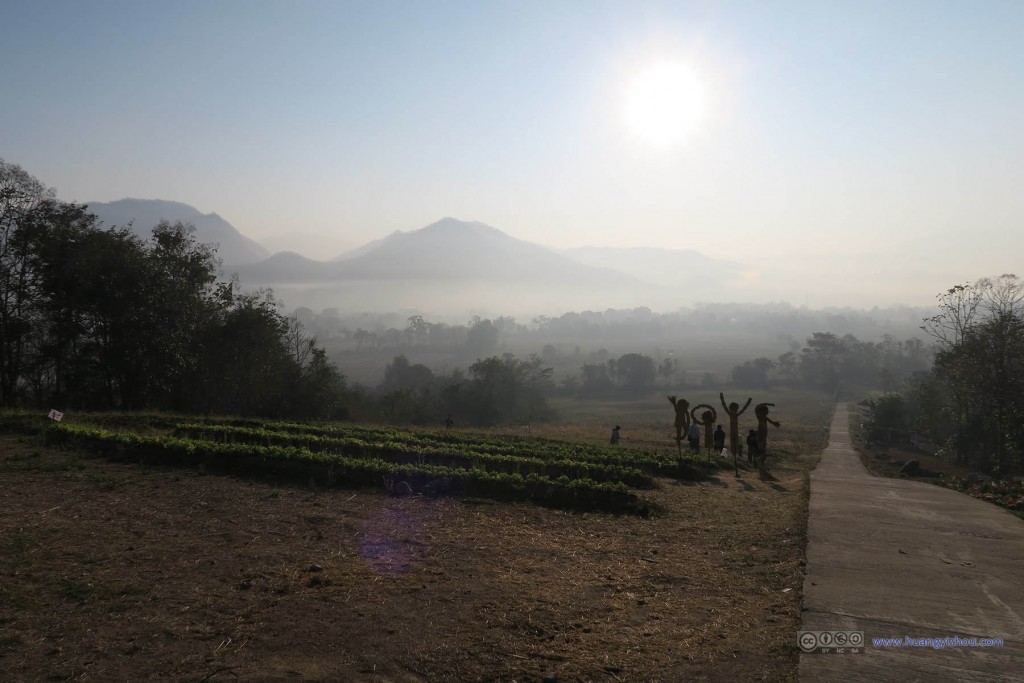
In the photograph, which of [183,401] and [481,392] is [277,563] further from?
[481,392]

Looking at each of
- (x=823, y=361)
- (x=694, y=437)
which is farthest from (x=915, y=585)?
(x=823, y=361)

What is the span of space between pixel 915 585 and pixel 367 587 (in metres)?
8.35

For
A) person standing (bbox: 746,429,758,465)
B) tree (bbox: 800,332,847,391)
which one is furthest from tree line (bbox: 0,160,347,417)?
tree (bbox: 800,332,847,391)

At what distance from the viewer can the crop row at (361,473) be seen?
1444 centimetres

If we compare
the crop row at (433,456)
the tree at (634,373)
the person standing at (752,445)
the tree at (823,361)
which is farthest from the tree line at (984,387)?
the tree at (823,361)

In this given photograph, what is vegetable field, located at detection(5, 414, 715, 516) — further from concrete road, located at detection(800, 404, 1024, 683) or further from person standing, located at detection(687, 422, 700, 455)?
concrete road, located at detection(800, 404, 1024, 683)

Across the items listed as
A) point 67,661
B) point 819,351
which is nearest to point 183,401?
point 67,661

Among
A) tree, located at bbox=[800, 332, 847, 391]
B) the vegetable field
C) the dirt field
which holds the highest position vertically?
tree, located at bbox=[800, 332, 847, 391]

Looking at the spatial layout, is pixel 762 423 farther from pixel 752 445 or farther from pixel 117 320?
pixel 117 320

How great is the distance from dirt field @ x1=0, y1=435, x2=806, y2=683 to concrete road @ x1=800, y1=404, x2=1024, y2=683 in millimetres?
522

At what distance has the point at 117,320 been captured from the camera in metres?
30.9

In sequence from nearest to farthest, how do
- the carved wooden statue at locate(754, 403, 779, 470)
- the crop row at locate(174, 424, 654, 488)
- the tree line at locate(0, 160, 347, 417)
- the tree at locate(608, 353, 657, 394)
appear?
the crop row at locate(174, 424, 654, 488)
the carved wooden statue at locate(754, 403, 779, 470)
the tree line at locate(0, 160, 347, 417)
the tree at locate(608, 353, 657, 394)

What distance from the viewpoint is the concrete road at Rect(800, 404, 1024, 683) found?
6.67 meters

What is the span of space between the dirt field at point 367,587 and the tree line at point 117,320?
785 inches
